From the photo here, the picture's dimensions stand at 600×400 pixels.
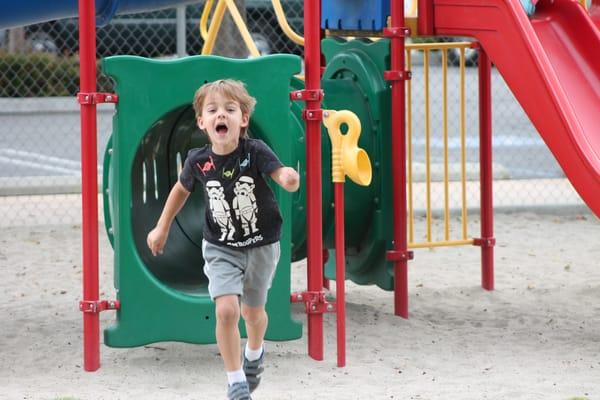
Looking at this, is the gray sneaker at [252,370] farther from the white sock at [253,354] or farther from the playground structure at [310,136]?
the playground structure at [310,136]

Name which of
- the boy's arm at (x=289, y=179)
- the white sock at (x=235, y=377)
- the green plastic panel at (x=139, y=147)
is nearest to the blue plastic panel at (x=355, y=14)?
the green plastic panel at (x=139, y=147)

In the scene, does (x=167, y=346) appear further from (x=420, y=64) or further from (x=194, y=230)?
(x=420, y=64)

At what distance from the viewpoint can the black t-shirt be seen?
4230 millimetres

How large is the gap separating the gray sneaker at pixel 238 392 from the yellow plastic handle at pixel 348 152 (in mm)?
1062

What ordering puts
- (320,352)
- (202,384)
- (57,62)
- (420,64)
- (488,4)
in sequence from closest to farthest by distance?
(202,384), (320,352), (488,4), (57,62), (420,64)

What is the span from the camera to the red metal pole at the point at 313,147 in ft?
16.8

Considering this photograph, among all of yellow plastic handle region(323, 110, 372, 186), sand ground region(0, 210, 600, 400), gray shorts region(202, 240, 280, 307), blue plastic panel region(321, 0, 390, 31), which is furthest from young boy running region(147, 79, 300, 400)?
blue plastic panel region(321, 0, 390, 31)

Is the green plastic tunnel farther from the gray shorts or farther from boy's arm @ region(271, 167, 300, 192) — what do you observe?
boy's arm @ region(271, 167, 300, 192)

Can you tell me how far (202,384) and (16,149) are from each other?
821cm

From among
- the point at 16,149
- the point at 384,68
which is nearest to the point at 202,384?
the point at 384,68

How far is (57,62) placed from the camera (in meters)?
13.7

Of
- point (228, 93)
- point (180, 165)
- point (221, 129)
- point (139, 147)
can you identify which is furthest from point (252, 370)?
point (180, 165)

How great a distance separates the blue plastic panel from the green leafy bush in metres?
7.02

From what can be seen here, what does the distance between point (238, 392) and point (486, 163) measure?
3.10 metres
